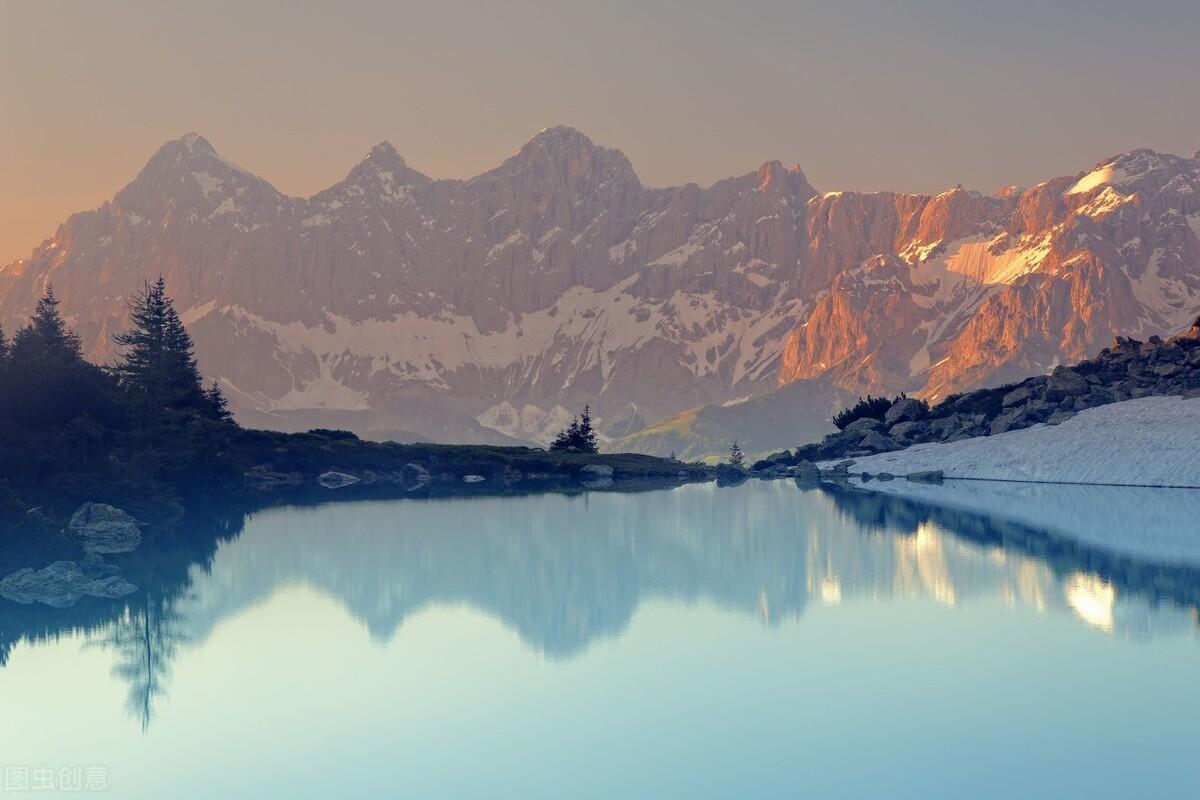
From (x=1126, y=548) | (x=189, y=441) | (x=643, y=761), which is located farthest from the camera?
(x=189, y=441)

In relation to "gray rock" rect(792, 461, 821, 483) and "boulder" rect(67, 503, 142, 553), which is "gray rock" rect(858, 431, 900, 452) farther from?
"boulder" rect(67, 503, 142, 553)

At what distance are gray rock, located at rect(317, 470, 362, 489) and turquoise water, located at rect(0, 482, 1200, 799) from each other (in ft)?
198

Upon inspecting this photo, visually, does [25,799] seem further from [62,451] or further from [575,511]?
[575,511]

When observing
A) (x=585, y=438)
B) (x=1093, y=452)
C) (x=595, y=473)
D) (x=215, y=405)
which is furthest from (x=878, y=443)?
(x=215, y=405)

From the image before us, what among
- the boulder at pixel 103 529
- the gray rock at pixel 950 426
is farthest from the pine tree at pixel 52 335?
the gray rock at pixel 950 426

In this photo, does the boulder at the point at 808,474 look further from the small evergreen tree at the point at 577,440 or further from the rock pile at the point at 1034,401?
the small evergreen tree at the point at 577,440

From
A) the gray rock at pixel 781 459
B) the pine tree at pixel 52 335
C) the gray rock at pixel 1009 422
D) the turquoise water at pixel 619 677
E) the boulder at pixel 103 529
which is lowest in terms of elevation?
the turquoise water at pixel 619 677

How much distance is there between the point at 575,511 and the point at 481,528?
45.9 feet

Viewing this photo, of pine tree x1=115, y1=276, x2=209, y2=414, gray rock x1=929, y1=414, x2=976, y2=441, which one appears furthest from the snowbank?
pine tree x1=115, y1=276, x2=209, y2=414

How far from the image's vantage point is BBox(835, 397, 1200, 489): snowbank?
10538 cm

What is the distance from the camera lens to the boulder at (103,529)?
58.5m

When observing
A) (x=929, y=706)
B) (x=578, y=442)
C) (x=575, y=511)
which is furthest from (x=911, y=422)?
(x=929, y=706)

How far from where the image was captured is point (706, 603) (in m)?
41.8

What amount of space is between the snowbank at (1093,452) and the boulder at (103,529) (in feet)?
258
